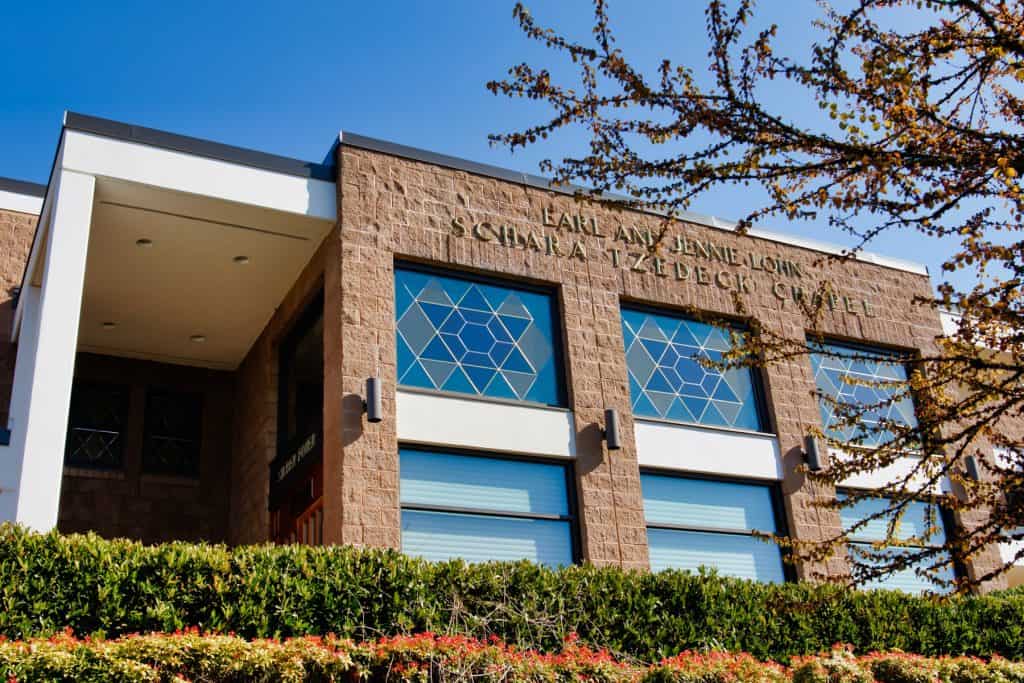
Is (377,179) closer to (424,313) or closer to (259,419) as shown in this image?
(424,313)

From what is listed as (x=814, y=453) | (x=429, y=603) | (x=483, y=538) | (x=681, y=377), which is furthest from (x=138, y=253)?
(x=814, y=453)

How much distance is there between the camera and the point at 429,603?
34.2ft

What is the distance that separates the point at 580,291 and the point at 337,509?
4.65 metres

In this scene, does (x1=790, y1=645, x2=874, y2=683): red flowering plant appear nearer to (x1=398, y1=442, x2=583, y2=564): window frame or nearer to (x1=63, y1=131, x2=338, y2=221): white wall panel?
(x1=398, y1=442, x2=583, y2=564): window frame

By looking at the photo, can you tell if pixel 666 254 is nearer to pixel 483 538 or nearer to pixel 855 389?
pixel 855 389

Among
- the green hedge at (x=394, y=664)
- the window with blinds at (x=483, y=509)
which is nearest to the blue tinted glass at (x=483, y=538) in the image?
the window with blinds at (x=483, y=509)

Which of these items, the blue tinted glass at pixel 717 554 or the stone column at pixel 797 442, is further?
the stone column at pixel 797 442

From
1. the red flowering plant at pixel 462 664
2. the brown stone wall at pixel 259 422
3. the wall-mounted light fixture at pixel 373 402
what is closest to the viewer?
the red flowering plant at pixel 462 664

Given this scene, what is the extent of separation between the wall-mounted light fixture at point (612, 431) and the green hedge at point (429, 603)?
92.4 inches

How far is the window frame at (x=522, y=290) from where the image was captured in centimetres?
1369

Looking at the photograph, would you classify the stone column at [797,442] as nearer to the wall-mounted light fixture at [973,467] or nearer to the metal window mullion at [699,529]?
the metal window mullion at [699,529]

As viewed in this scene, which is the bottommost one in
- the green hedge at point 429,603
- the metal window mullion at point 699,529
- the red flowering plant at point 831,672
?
the red flowering plant at point 831,672

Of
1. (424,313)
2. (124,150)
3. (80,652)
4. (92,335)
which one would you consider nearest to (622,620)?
(424,313)

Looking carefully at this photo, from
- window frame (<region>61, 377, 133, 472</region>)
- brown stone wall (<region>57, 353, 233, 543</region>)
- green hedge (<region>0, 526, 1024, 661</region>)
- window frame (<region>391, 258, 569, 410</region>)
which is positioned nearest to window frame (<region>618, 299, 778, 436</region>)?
window frame (<region>391, 258, 569, 410</region>)
